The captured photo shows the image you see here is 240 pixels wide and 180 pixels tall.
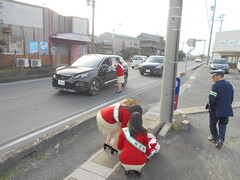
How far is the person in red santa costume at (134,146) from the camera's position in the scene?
8.66 ft

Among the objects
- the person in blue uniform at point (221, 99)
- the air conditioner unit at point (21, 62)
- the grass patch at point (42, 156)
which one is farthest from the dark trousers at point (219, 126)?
the air conditioner unit at point (21, 62)

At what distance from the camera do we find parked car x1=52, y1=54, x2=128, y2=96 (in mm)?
7078

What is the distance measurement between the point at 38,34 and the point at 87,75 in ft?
38.8

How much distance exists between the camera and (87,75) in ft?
24.0

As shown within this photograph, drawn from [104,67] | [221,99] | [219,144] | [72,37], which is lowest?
[219,144]

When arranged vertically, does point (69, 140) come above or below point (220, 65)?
below

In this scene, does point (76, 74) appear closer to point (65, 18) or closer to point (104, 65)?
point (104, 65)

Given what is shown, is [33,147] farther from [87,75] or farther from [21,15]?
[21,15]

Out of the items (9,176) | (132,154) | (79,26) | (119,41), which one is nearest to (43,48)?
(79,26)

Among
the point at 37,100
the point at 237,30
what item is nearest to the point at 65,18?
the point at 37,100

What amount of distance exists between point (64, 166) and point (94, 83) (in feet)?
16.4

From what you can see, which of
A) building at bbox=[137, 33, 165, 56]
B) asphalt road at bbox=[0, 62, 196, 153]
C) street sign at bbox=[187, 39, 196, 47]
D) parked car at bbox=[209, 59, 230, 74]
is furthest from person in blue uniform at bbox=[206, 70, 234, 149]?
building at bbox=[137, 33, 165, 56]

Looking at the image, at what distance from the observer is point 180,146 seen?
3.64 m

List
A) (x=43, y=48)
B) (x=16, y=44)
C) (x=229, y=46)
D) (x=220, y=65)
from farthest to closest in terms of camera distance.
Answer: (x=229, y=46) < (x=220, y=65) < (x=43, y=48) < (x=16, y=44)
